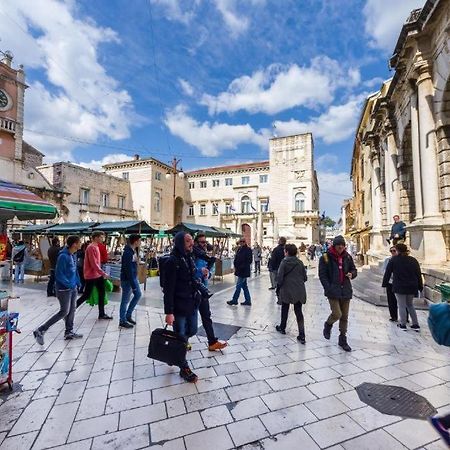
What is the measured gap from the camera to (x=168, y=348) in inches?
140

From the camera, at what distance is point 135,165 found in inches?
1743

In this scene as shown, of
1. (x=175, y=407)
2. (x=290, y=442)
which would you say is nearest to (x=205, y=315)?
(x=175, y=407)

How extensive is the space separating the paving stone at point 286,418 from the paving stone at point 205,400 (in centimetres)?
51

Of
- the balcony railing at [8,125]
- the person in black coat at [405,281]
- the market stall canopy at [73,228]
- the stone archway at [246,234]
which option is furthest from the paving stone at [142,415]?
the balcony railing at [8,125]

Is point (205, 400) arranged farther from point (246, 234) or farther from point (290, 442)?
point (246, 234)

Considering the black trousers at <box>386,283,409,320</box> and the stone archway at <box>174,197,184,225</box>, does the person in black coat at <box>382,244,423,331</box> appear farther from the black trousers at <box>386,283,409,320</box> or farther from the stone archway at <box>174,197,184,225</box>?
the stone archway at <box>174,197,184,225</box>

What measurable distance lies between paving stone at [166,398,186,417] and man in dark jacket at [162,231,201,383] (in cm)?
49

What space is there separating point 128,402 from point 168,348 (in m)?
0.70

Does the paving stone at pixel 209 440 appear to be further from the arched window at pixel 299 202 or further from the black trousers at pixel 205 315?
the arched window at pixel 299 202

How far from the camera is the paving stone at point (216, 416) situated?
273 cm

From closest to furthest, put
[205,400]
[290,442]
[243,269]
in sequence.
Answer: [290,442]
[205,400]
[243,269]

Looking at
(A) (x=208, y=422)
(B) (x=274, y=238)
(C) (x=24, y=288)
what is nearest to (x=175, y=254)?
(A) (x=208, y=422)

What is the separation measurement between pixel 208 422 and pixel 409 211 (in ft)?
39.8

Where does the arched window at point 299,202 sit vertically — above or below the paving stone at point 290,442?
above
